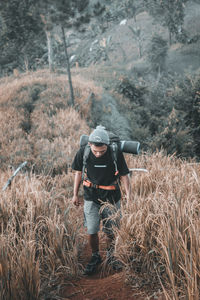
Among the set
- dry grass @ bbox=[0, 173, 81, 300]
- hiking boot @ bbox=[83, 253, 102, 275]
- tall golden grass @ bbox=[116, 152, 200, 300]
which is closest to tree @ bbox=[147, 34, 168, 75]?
dry grass @ bbox=[0, 173, 81, 300]

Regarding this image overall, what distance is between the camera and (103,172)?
323 centimetres

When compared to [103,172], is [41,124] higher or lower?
higher

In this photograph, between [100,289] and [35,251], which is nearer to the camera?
[100,289]

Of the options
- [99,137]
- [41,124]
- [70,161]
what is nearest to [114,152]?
[99,137]

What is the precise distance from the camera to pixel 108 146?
324 centimetres

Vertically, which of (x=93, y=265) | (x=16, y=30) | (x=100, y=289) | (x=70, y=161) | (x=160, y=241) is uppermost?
(x=16, y=30)

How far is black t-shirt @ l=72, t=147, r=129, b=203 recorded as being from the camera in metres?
3.22

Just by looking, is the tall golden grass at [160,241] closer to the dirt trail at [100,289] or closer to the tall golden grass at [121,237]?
the tall golden grass at [121,237]

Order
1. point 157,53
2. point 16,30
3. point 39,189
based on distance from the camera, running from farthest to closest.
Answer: point 157,53 → point 16,30 → point 39,189

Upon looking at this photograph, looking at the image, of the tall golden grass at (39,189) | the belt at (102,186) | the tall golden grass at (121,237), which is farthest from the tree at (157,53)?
the belt at (102,186)

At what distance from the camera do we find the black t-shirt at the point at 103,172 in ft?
10.6

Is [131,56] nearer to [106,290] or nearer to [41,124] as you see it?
[41,124]

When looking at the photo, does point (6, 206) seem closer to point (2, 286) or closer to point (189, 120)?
point (2, 286)

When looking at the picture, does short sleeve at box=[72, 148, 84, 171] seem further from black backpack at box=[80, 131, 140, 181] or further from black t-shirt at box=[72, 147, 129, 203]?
black backpack at box=[80, 131, 140, 181]
